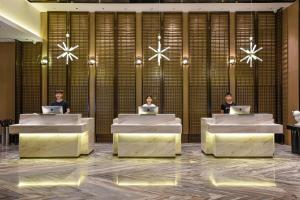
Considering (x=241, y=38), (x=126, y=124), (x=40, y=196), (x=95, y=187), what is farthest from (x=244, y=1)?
(x=40, y=196)

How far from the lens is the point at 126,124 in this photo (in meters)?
7.36

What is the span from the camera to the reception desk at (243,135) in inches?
285

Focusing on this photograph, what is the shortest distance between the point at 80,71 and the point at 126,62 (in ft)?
4.29

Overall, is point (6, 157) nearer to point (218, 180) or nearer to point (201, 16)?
point (218, 180)

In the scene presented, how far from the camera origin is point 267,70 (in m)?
10.2

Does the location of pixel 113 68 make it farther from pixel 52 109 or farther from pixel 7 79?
pixel 52 109

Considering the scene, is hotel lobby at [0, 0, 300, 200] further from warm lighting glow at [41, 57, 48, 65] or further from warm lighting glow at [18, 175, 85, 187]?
warm lighting glow at [18, 175, 85, 187]

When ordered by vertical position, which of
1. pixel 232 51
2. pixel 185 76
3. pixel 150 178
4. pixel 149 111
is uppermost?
pixel 232 51

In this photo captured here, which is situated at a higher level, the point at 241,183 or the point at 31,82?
the point at 31,82

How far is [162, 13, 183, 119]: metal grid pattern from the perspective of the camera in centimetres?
1034

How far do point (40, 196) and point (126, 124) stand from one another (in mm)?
3246

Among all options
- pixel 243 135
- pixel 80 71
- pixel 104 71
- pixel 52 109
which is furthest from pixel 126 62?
pixel 243 135

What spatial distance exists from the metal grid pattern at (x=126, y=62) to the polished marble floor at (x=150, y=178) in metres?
2.96

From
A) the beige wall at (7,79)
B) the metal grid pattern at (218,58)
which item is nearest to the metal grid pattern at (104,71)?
the beige wall at (7,79)
